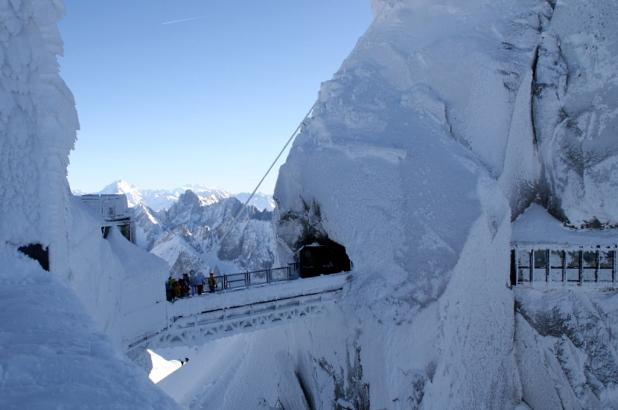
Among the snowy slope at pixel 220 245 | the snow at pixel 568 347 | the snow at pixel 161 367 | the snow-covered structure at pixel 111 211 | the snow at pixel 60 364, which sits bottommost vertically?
the snow at pixel 161 367

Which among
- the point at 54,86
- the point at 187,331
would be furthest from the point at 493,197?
the point at 54,86

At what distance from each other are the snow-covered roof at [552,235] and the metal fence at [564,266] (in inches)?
11.5

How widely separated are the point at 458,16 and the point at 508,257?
12.6 metres

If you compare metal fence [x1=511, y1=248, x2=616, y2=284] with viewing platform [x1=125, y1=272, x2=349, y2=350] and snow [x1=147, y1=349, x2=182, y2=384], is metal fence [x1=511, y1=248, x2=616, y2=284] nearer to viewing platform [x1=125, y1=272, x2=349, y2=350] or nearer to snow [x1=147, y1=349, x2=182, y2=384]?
viewing platform [x1=125, y1=272, x2=349, y2=350]

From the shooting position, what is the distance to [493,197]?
17453mm

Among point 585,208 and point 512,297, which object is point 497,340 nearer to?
point 512,297

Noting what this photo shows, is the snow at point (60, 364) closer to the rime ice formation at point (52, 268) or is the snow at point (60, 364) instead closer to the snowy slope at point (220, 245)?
the rime ice formation at point (52, 268)

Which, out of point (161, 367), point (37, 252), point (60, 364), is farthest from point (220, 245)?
point (60, 364)

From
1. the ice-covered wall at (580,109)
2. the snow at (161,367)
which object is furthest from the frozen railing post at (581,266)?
the snow at (161,367)

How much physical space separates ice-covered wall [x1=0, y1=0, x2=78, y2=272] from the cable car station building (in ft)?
59.9

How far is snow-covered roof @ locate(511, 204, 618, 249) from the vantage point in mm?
18953

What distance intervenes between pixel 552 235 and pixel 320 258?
10.8 metres

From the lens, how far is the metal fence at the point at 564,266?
61.9 feet

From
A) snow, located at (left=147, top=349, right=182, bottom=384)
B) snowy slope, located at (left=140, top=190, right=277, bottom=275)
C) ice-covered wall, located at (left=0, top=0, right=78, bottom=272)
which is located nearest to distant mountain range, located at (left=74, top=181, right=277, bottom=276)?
snowy slope, located at (left=140, top=190, right=277, bottom=275)
